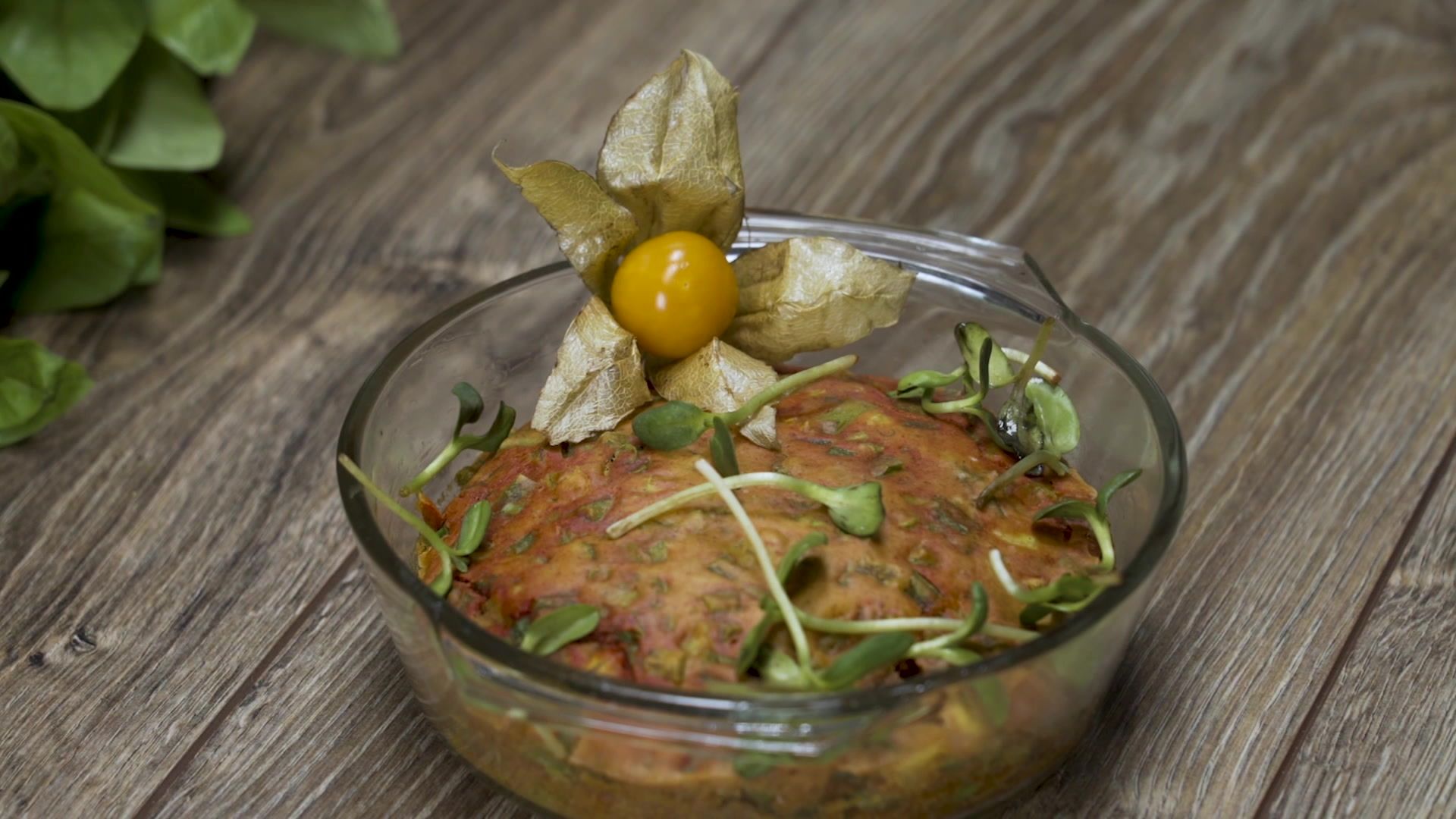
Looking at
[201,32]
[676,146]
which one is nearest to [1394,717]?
[676,146]

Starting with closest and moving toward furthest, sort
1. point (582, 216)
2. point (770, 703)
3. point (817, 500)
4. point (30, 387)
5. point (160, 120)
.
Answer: point (770, 703)
point (817, 500)
point (582, 216)
point (30, 387)
point (160, 120)

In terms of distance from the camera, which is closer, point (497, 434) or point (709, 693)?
point (709, 693)

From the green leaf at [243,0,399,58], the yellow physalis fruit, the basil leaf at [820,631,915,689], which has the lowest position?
the green leaf at [243,0,399,58]

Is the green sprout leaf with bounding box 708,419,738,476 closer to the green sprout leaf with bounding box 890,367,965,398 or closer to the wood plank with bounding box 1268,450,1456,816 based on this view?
the green sprout leaf with bounding box 890,367,965,398

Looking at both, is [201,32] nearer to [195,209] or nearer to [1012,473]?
[195,209]

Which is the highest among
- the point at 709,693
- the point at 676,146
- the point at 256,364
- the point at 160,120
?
the point at 676,146

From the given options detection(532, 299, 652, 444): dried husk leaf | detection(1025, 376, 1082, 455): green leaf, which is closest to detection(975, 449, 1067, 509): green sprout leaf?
detection(1025, 376, 1082, 455): green leaf

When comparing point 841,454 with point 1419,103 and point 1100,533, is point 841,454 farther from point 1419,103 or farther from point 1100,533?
point 1419,103
